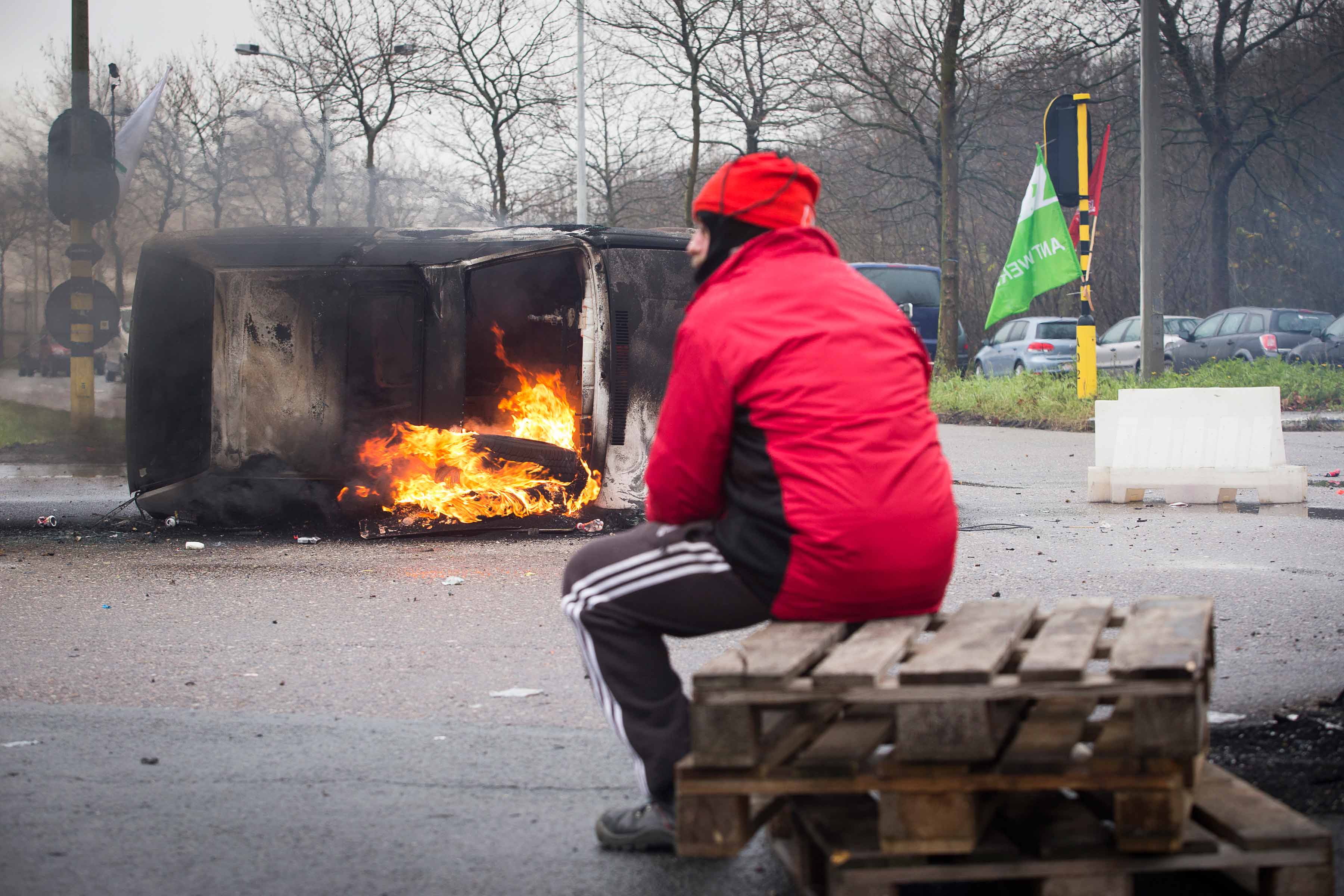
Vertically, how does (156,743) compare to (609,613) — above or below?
below

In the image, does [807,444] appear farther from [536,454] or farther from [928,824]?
[536,454]

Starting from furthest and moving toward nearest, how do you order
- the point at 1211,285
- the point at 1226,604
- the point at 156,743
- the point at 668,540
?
1. the point at 1211,285
2. the point at 1226,604
3. the point at 156,743
4. the point at 668,540

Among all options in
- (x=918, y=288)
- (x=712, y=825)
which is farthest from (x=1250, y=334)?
(x=712, y=825)

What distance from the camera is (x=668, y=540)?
9.63ft

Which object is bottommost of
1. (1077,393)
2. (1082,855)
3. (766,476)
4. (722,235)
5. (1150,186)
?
(1082,855)

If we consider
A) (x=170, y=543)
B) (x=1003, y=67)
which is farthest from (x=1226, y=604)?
(x=1003, y=67)

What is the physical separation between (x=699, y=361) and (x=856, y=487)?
0.43 metres

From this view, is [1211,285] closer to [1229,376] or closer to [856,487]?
[1229,376]

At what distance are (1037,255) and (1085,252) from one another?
1.05m

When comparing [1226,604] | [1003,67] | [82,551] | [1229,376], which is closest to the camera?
[1226,604]

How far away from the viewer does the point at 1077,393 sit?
59.9 ft

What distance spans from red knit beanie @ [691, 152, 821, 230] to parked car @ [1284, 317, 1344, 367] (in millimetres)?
21055

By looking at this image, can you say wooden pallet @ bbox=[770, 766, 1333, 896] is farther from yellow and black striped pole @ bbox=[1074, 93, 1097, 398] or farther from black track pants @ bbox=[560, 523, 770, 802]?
yellow and black striped pole @ bbox=[1074, 93, 1097, 398]

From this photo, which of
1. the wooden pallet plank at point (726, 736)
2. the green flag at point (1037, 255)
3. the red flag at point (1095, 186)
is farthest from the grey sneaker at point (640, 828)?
the red flag at point (1095, 186)
